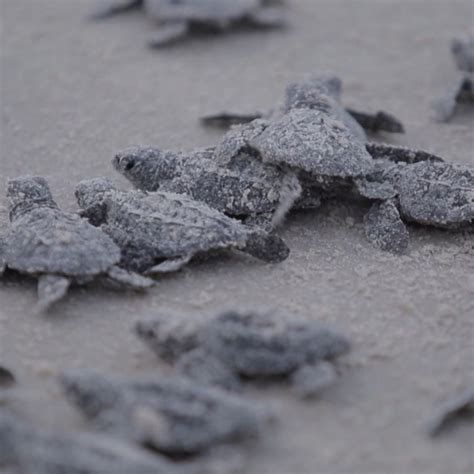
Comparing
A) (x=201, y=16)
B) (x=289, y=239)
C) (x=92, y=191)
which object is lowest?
(x=289, y=239)

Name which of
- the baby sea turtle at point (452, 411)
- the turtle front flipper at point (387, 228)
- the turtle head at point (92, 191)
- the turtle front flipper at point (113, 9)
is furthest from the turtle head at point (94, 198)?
the turtle front flipper at point (113, 9)

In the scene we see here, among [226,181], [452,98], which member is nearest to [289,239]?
[226,181]

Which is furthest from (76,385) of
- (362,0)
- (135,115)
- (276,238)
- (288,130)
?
(362,0)

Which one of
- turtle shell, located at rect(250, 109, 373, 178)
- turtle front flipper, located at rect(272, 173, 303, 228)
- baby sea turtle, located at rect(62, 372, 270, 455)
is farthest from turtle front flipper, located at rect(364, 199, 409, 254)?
baby sea turtle, located at rect(62, 372, 270, 455)

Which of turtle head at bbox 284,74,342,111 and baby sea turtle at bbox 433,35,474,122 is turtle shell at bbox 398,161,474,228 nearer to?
turtle head at bbox 284,74,342,111

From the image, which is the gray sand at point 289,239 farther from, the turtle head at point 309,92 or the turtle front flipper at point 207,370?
the turtle head at point 309,92

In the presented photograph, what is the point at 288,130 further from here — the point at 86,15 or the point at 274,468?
the point at 86,15

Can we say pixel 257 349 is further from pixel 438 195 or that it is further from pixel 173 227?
pixel 438 195
